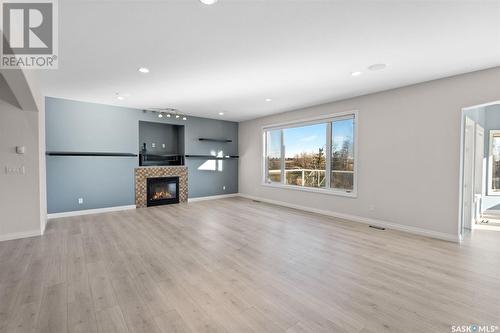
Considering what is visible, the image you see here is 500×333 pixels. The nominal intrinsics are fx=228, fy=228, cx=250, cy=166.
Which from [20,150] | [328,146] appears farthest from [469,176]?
[20,150]

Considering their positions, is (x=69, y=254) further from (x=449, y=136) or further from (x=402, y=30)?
(x=449, y=136)

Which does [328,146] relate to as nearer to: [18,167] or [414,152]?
[414,152]

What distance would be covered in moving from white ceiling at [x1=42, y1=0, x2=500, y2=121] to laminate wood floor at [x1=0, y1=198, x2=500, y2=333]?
8.82 feet

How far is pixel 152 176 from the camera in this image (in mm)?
6578

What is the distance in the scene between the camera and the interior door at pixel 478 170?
502cm

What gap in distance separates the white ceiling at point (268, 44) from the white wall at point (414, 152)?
32cm

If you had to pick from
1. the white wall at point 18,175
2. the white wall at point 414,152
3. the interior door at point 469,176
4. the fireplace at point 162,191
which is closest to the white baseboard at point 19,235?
the white wall at point 18,175

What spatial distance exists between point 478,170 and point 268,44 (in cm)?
596

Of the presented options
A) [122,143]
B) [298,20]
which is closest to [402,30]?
[298,20]

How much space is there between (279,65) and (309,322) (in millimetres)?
3090

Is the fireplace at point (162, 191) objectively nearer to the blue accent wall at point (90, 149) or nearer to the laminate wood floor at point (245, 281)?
the blue accent wall at point (90, 149)

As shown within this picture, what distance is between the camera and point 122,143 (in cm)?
611

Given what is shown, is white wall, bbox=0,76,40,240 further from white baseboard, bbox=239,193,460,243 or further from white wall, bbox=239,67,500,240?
white wall, bbox=239,67,500,240

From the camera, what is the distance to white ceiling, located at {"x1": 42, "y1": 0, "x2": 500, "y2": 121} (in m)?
2.06
